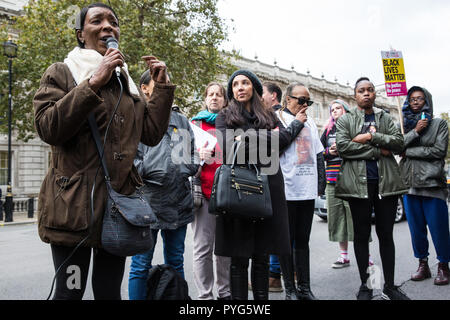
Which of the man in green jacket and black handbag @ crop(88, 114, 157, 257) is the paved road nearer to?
the man in green jacket

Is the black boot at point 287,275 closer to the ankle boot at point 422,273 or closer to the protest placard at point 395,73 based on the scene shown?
the ankle boot at point 422,273

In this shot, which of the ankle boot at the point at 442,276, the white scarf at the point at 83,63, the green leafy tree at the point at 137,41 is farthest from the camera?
the green leafy tree at the point at 137,41

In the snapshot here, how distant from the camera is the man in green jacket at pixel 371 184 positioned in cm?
368

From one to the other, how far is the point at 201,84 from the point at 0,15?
14.1 meters

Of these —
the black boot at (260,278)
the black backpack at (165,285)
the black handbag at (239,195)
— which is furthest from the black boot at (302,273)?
the black backpack at (165,285)

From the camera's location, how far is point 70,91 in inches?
66.7

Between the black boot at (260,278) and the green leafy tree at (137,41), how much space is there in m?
13.4

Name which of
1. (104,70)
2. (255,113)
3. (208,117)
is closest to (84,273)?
(104,70)

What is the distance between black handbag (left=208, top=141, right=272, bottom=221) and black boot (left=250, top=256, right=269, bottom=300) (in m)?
0.39

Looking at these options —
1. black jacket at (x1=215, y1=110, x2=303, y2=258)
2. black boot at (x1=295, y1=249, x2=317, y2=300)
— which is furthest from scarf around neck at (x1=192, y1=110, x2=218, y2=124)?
black boot at (x1=295, y1=249, x2=317, y2=300)

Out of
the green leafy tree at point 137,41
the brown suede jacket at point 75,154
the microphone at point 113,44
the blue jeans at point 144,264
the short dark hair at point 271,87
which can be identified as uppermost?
the green leafy tree at point 137,41

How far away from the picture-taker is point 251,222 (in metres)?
2.97
